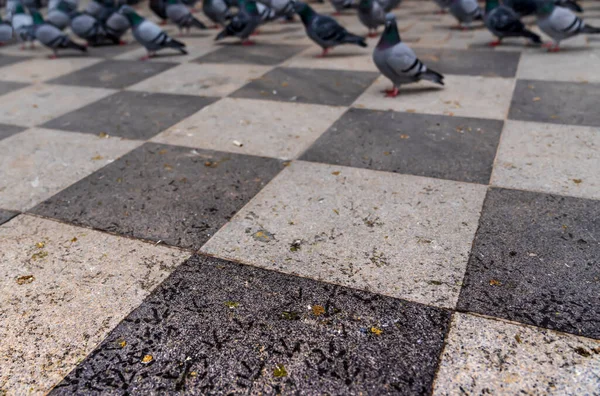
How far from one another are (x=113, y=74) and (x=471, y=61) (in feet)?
16.4

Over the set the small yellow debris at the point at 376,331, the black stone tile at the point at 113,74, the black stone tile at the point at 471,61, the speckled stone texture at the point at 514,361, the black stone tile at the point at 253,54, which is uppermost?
the small yellow debris at the point at 376,331

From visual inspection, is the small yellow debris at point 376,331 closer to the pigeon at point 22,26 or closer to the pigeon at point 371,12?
the pigeon at point 371,12

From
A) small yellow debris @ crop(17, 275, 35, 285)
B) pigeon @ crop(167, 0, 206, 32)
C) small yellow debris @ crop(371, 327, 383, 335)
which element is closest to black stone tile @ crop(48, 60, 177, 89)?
pigeon @ crop(167, 0, 206, 32)

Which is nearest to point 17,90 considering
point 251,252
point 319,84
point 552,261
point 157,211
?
point 319,84

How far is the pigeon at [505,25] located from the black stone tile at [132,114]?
14.8 ft

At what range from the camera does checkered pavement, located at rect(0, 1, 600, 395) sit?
7.58 ft

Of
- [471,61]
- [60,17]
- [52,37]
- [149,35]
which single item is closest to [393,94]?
[471,61]

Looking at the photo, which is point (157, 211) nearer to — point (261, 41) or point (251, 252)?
point (251, 252)

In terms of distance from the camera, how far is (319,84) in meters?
6.39

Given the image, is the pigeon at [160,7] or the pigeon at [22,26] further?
the pigeon at [160,7]

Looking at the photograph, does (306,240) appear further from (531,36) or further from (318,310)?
(531,36)

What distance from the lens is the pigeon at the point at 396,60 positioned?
5488mm

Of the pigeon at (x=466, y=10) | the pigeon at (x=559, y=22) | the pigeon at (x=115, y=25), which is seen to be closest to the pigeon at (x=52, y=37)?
the pigeon at (x=115, y=25)

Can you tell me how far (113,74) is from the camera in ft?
24.0
